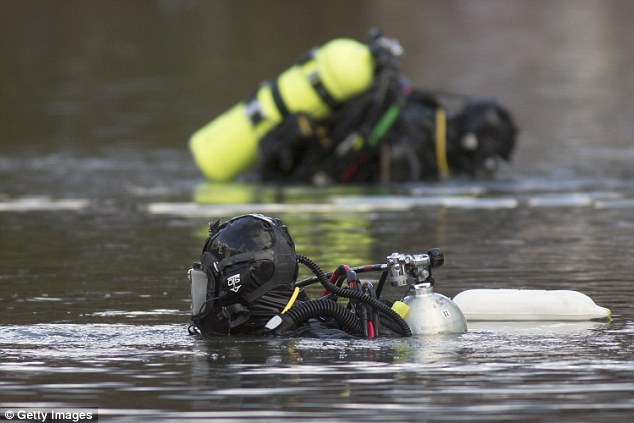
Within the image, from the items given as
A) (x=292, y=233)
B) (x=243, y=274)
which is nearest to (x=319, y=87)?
(x=292, y=233)

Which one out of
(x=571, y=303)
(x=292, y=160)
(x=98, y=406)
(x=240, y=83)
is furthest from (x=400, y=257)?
(x=240, y=83)

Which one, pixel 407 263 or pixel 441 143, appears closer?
pixel 407 263

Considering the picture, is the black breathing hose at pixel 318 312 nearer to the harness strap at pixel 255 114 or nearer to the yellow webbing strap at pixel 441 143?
the harness strap at pixel 255 114

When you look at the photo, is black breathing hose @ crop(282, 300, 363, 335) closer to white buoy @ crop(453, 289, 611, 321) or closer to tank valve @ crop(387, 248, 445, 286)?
tank valve @ crop(387, 248, 445, 286)

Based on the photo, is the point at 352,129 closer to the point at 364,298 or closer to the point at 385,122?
the point at 385,122

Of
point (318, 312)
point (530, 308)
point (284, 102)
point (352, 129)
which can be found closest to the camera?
point (318, 312)

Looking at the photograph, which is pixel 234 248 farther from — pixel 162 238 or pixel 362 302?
pixel 162 238

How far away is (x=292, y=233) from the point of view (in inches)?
723

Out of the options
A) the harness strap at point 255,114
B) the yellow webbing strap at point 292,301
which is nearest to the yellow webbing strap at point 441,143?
the harness strap at point 255,114

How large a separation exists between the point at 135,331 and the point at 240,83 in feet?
95.6

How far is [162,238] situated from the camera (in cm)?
1844

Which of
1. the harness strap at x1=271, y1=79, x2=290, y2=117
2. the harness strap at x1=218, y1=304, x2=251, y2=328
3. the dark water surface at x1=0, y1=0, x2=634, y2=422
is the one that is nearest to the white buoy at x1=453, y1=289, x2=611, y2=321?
the dark water surface at x1=0, y1=0, x2=634, y2=422

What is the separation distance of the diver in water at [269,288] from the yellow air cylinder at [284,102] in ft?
36.9

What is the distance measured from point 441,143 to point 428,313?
12118mm
